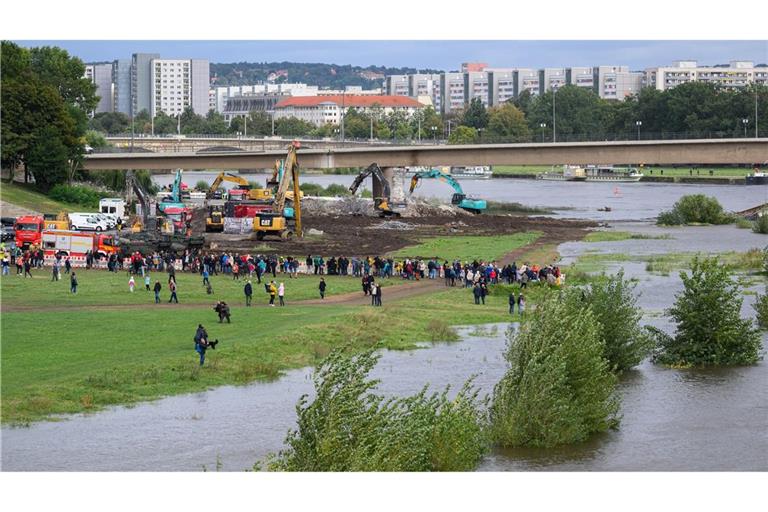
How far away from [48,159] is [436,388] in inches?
2741

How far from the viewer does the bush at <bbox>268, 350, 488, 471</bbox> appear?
27656mm

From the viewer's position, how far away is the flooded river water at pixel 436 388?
105 feet

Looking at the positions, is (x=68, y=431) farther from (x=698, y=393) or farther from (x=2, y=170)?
(x=2, y=170)

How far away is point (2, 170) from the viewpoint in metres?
108

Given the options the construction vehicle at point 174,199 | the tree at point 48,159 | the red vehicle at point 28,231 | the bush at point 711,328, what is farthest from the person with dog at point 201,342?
the tree at point 48,159

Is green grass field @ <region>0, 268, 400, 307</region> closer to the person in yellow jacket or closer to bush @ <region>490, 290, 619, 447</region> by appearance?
the person in yellow jacket

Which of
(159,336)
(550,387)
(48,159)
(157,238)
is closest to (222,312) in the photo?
(159,336)

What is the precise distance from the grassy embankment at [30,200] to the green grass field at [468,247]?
27.1 m

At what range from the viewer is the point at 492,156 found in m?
116

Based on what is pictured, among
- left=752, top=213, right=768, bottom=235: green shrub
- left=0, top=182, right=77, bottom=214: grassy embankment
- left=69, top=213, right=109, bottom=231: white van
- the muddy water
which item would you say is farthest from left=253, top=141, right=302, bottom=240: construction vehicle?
left=752, top=213, right=768, bottom=235: green shrub

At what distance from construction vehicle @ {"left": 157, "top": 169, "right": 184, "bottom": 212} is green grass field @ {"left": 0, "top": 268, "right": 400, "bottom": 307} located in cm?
3500

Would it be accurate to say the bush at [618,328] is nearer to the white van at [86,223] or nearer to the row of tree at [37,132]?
the white van at [86,223]

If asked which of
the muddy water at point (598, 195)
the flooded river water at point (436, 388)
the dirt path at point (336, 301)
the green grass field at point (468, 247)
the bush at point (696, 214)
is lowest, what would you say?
the flooded river water at point (436, 388)

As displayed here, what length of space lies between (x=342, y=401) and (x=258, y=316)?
2171 cm
